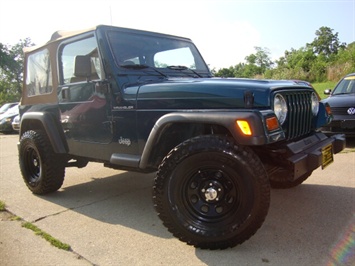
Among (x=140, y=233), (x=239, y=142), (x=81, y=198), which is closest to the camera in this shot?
(x=239, y=142)

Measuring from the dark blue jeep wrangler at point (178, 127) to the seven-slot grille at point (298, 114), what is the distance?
13 mm

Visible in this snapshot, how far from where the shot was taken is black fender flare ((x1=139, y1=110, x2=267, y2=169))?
2.53m

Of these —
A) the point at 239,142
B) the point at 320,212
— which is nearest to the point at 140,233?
the point at 239,142

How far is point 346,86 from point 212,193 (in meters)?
6.45

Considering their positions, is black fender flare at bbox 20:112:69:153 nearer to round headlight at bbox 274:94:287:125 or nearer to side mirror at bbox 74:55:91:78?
side mirror at bbox 74:55:91:78

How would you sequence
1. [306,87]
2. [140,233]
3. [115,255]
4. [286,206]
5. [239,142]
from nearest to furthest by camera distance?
[239,142], [115,255], [140,233], [306,87], [286,206]

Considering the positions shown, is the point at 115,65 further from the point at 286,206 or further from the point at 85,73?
the point at 286,206

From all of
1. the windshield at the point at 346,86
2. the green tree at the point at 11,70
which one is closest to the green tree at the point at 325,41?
the green tree at the point at 11,70

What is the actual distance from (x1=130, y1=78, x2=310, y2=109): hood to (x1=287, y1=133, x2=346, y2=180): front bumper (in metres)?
0.50

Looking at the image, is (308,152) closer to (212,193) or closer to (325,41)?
(212,193)

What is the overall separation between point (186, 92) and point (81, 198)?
2285mm

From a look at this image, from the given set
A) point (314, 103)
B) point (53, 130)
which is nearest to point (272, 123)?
point (314, 103)

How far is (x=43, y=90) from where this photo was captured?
4508 millimetres

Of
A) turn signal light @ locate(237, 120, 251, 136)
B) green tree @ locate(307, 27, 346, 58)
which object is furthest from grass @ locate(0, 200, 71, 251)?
green tree @ locate(307, 27, 346, 58)
